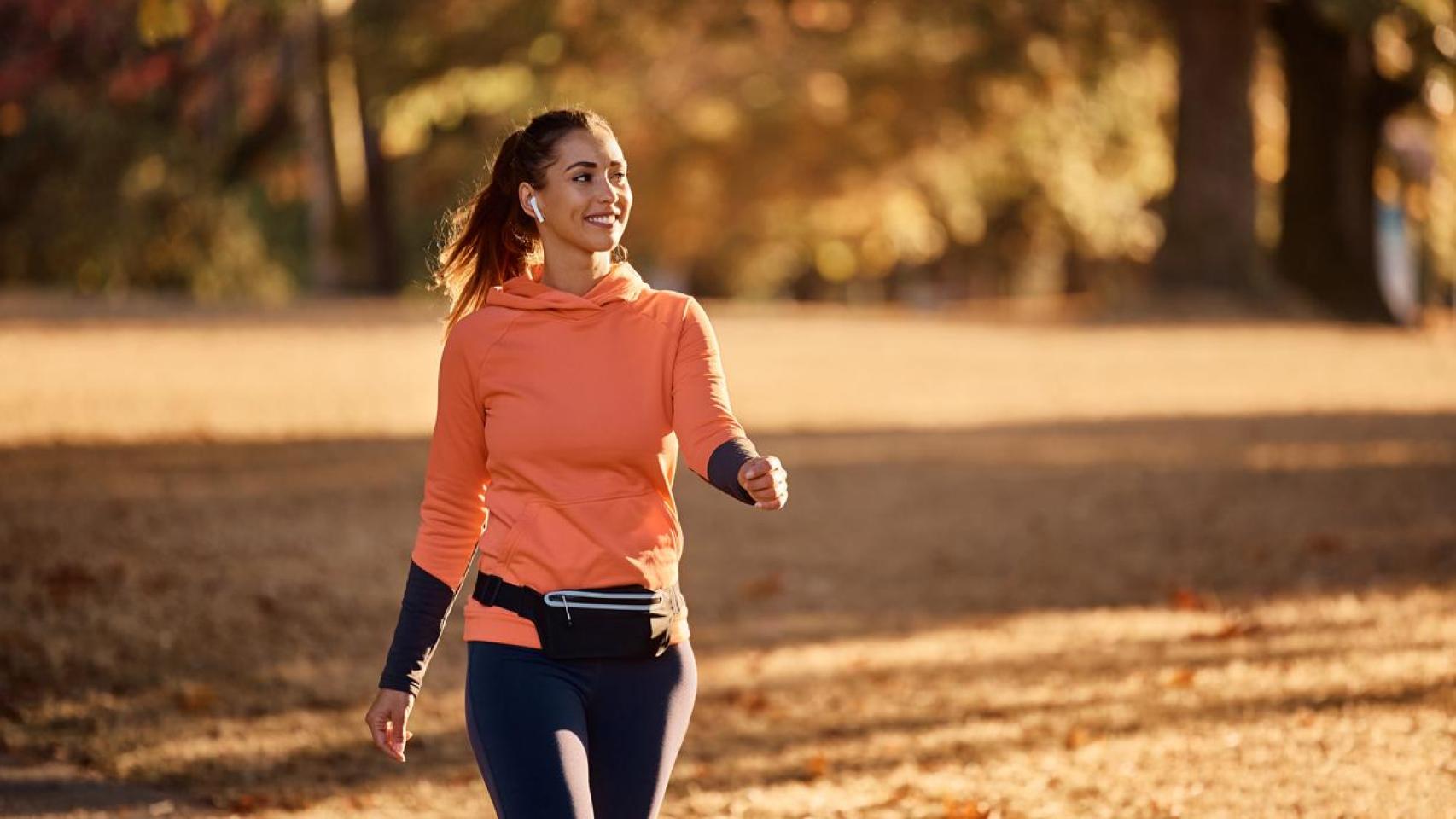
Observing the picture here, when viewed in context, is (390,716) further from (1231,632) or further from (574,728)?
(1231,632)

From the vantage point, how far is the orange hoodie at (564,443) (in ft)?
11.5

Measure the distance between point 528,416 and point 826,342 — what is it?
18274mm

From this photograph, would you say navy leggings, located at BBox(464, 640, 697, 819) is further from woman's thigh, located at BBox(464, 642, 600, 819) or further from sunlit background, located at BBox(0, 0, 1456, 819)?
sunlit background, located at BBox(0, 0, 1456, 819)

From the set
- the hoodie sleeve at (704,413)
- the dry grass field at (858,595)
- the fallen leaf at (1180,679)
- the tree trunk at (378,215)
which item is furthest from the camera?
the tree trunk at (378,215)

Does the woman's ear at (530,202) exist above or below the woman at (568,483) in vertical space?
above

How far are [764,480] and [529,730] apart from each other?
0.63m

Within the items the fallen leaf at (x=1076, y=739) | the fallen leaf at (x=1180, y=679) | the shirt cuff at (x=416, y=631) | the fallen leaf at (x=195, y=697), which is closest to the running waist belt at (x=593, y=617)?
the shirt cuff at (x=416, y=631)

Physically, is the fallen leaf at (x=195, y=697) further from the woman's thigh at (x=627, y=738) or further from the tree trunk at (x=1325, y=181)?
the tree trunk at (x=1325, y=181)

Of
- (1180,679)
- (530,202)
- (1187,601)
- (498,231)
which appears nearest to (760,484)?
(530,202)

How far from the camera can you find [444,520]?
365 centimetres

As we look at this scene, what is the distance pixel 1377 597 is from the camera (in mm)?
9031

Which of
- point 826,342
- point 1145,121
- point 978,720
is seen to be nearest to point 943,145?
point 1145,121

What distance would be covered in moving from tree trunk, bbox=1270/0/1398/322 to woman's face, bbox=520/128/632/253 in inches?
919

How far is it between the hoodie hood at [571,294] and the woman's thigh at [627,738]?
2.23 ft
